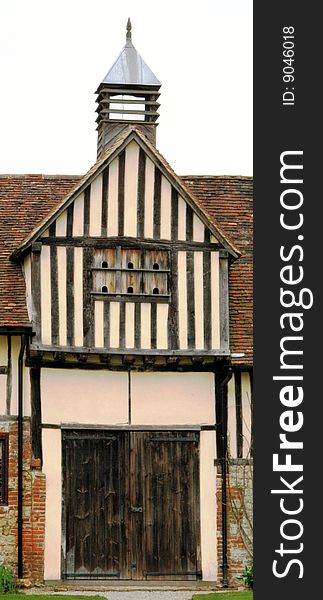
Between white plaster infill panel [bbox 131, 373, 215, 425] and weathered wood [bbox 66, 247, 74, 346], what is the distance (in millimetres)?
1144

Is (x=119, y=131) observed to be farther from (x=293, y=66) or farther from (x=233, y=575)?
(x=293, y=66)

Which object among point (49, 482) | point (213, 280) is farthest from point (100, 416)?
point (213, 280)

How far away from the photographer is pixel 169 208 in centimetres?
2036

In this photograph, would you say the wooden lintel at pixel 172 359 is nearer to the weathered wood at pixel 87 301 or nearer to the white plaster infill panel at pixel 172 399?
the white plaster infill panel at pixel 172 399

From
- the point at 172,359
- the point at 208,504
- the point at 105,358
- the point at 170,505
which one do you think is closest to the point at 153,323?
the point at 172,359

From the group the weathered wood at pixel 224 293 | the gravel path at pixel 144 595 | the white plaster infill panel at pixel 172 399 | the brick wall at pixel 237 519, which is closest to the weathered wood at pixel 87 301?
the white plaster infill panel at pixel 172 399

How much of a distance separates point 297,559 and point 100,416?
7.90 m

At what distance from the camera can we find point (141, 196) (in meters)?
20.3

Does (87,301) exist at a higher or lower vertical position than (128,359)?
higher

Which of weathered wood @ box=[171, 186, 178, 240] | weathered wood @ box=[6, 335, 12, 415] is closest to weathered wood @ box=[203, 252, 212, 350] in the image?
weathered wood @ box=[171, 186, 178, 240]

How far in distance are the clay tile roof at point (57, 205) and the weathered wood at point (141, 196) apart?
93 centimetres

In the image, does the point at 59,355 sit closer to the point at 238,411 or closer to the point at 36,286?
the point at 36,286

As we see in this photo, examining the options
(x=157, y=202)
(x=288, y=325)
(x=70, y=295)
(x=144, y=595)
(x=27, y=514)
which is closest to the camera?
(x=288, y=325)

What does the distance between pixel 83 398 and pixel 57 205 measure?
277 centimetres
